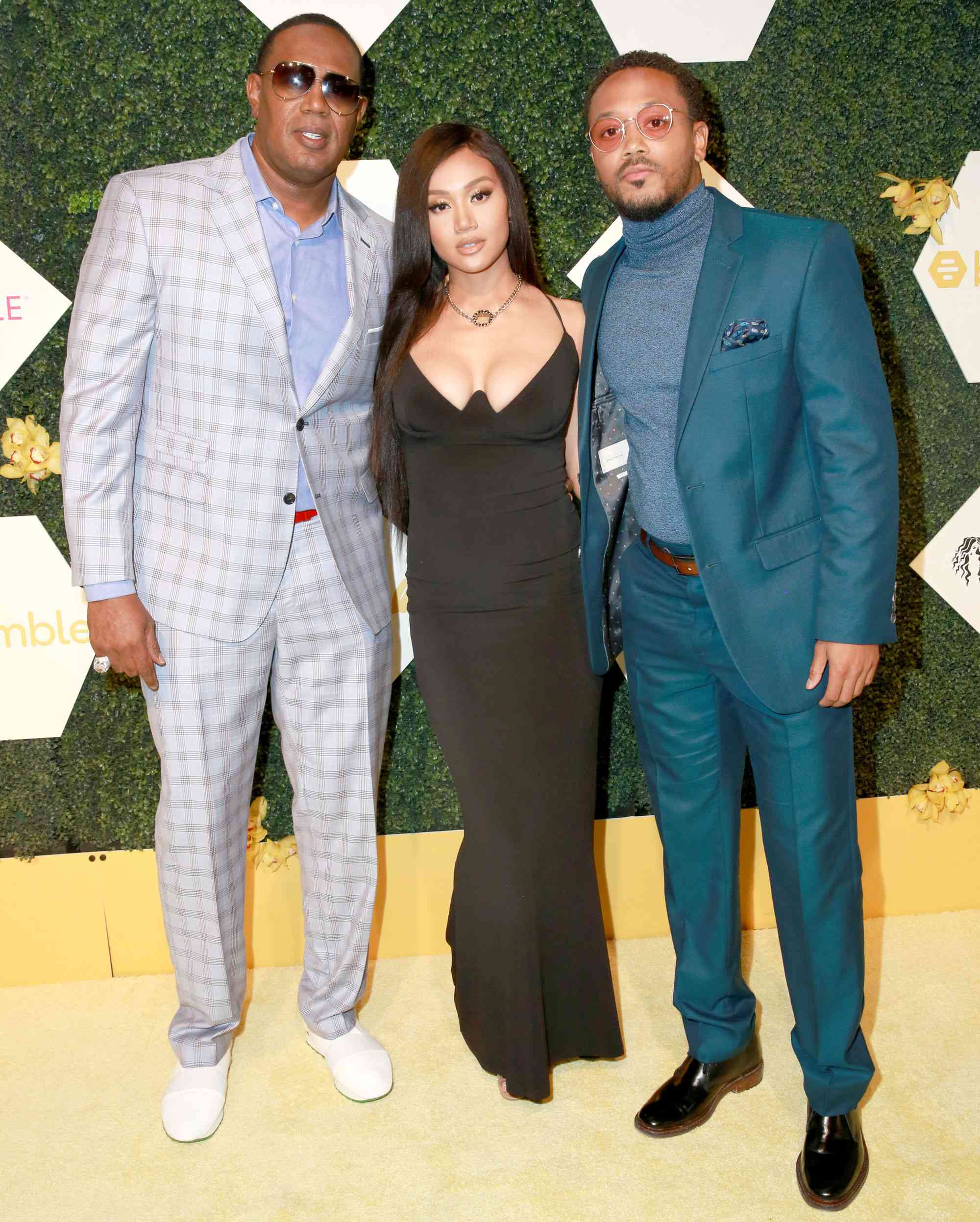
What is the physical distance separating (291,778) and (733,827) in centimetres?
93

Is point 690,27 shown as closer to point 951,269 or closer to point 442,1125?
point 951,269

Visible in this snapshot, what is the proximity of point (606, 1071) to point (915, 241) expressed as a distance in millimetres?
2019

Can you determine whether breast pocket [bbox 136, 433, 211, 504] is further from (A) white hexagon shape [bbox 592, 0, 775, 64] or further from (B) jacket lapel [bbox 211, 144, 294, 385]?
(A) white hexagon shape [bbox 592, 0, 775, 64]

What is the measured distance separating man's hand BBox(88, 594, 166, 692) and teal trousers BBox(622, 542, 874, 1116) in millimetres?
898

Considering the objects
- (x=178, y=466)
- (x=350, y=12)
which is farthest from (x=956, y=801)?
(x=350, y=12)

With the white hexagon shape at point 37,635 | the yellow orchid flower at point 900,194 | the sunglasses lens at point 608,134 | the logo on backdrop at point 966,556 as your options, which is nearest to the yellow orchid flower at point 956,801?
the logo on backdrop at point 966,556

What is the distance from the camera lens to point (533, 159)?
8.61 feet

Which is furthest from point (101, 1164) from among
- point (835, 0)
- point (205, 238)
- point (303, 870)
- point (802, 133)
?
point (835, 0)

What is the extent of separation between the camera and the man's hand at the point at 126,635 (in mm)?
2146

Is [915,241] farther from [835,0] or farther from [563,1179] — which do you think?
[563,1179]

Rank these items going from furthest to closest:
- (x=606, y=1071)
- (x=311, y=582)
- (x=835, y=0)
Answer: (x=835, y=0) < (x=606, y=1071) < (x=311, y=582)

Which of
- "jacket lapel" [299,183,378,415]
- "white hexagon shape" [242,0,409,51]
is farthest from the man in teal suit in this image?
"white hexagon shape" [242,0,409,51]

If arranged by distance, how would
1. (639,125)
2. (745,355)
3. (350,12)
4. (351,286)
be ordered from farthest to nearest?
(350,12)
(351,286)
(639,125)
(745,355)

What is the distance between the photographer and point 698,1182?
2119mm
